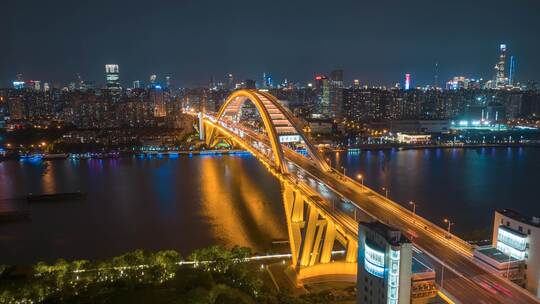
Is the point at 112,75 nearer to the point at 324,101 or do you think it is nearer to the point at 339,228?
the point at 324,101

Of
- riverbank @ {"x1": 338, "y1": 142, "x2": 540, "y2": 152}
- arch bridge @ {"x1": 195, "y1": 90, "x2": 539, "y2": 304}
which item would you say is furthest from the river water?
riverbank @ {"x1": 338, "y1": 142, "x2": 540, "y2": 152}

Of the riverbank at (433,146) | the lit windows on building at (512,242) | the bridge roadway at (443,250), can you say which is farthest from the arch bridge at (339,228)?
the riverbank at (433,146)

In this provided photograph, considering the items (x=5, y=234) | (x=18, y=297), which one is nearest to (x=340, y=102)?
(x=5, y=234)

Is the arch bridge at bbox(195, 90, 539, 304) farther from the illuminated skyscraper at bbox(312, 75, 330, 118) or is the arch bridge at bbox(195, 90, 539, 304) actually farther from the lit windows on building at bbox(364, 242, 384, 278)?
the illuminated skyscraper at bbox(312, 75, 330, 118)

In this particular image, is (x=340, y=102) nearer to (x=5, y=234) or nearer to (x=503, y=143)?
(x=503, y=143)

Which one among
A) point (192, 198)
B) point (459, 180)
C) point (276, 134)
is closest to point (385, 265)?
point (276, 134)

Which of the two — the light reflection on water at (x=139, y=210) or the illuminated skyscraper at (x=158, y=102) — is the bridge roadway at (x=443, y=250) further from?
the illuminated skyscraper at (x=158, y=102)
